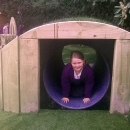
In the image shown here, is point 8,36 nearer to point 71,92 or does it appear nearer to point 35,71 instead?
point 71,92

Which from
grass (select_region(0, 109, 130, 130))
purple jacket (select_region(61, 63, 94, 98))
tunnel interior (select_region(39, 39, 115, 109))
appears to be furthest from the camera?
purple jacket (select_region(61, 63, 94, 98))

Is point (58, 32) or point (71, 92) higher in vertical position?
point (58, 32)

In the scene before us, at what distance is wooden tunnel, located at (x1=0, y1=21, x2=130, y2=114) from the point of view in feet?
9.08

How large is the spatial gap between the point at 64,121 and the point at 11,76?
81cm

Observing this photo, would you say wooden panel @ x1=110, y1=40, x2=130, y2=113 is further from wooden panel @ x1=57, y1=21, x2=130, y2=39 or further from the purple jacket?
the purple jacket

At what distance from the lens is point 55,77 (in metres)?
4.27

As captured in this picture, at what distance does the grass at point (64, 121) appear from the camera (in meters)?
2.74

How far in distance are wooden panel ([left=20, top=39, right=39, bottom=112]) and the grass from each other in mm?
139

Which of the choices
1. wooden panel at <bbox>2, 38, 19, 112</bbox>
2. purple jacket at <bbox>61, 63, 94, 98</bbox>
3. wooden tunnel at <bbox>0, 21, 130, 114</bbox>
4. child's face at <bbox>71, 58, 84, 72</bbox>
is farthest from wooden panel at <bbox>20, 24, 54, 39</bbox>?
purple jacket at <bbox>61, 63, 94, 98</bbox>

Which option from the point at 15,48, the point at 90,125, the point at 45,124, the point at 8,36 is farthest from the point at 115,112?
the point at 8,36

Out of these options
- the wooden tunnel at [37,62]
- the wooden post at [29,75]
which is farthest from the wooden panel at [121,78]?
the wooden post at [29,75]

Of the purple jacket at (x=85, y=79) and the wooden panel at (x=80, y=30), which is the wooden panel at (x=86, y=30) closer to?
the wooden panel at (x=80, y=30)

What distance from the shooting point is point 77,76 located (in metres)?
3.60

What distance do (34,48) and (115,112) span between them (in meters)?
1.21
